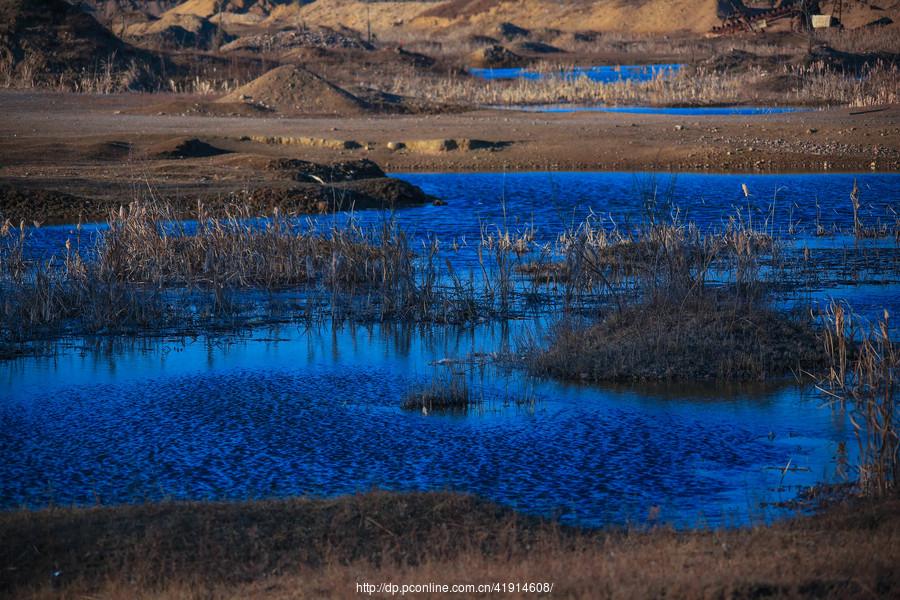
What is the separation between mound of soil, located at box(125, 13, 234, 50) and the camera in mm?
61812

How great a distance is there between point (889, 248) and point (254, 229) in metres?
9.20

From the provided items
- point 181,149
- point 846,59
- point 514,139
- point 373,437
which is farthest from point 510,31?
point 373,437

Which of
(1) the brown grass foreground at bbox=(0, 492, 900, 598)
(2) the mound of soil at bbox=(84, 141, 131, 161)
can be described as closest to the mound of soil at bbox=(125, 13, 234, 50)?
(2) the mound of soil at bbox=(84, 141, 131, 161)

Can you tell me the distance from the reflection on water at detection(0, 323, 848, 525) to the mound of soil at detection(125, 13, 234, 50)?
49.9 metres

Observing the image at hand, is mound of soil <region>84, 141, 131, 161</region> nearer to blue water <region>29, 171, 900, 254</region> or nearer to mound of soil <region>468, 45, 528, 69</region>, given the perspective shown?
blue water <region>29, 171, 900, 254</region>

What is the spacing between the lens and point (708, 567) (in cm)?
521

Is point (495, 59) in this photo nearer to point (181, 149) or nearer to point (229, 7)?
point (181, 149)

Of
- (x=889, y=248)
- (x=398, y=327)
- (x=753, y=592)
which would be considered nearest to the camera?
(x=753, y=592)

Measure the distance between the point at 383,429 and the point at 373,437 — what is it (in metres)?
0.22

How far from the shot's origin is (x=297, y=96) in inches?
1406

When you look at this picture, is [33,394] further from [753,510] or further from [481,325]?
[753,510]

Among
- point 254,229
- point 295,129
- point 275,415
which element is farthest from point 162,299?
point 295,129

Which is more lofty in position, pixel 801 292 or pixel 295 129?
pixel 295 129

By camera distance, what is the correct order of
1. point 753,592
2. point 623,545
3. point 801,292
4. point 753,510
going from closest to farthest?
1. point 753,592
2. point 623,545
3. point 753,510
4. point 801,292
